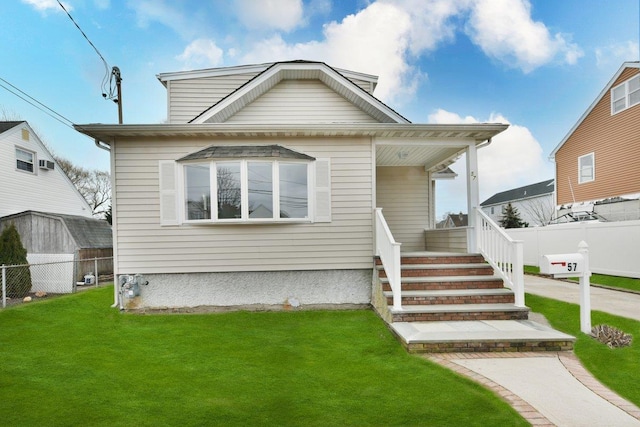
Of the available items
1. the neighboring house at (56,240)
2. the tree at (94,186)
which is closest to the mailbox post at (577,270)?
the neighboring house at (56,240)

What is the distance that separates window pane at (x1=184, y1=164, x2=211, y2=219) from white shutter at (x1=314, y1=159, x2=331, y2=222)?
6.96ft

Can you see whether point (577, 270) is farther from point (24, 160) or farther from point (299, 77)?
point (24, 160)

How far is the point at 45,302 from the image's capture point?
786 centimetres

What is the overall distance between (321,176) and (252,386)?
14.2 feet

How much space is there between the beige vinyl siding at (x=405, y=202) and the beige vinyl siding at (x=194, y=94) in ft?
15.9

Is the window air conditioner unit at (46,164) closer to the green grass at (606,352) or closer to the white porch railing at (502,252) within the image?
the white porch railing at (502,252)

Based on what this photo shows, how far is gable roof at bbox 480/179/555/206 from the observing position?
95.0 ft

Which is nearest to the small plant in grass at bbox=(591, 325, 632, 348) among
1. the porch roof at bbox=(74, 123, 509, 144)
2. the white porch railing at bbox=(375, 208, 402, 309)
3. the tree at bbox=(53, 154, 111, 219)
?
the white porch railing at bbox=(375, 208, 402, 309)

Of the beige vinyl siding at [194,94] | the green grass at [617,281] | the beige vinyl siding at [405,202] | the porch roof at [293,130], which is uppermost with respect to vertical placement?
the beige vinyl siding at [194,94]

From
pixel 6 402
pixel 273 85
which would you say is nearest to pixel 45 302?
pixel 6 402

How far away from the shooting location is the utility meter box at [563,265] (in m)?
5.37

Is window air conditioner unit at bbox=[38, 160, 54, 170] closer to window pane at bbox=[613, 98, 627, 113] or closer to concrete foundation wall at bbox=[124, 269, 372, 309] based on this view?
concrete foundation wall at bbox=[124, 269, 372, 309]

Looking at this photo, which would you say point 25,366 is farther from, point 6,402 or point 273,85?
point 273,85

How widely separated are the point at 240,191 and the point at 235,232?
32.8 inches
